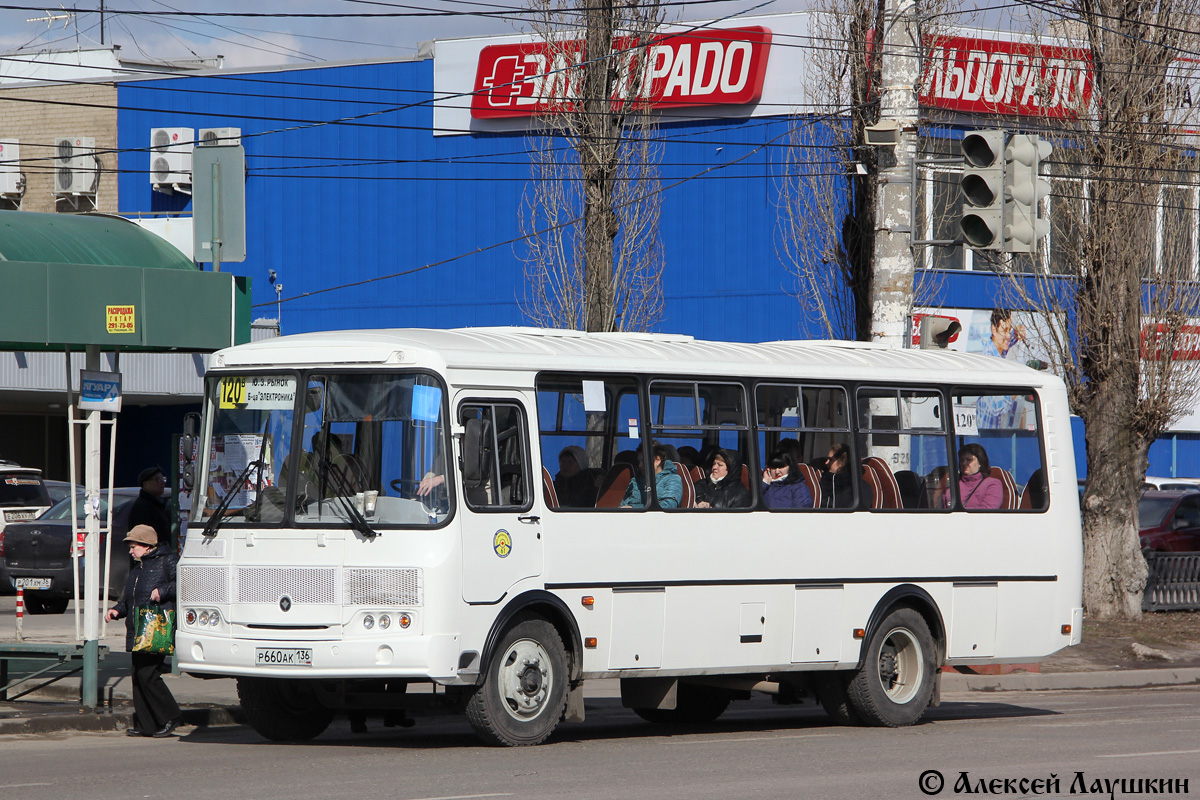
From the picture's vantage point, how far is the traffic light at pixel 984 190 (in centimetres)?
1437

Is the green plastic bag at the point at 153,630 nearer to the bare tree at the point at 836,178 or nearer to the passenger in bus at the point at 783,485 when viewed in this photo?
the passenger in bus at the point at 783,485

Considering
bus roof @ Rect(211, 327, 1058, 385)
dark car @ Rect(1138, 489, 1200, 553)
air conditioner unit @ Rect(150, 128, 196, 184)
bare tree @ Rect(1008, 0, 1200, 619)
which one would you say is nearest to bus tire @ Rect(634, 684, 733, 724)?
bus roof @ Rect(211, 327, 1058, 385)

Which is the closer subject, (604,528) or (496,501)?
(496,501)

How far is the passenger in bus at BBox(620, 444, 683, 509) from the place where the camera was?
12.0 metres

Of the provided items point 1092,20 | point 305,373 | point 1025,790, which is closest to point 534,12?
point 1092,20

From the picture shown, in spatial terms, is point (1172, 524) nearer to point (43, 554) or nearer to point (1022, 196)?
point (1022, 196)

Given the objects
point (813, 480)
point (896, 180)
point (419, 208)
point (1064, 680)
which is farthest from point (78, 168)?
point (813, 480)

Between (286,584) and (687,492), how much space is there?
3032mm

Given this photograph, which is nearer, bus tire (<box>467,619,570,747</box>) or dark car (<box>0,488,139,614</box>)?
bus tire (<box>467,619,570,747</box>)

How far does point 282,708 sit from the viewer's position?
39.1 ft

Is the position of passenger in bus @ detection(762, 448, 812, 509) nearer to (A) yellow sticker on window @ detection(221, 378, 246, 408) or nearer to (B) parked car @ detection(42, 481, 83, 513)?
(A) yellow sticker on window @ detection(221, 378, 246, 408)

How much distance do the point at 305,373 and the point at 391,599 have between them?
1.67 meters

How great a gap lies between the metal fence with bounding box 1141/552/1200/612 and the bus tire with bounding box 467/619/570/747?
15300 mm

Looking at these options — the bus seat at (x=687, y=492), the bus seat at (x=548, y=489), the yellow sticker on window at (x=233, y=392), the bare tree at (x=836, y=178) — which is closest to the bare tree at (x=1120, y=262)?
the bare tree at (x=836, y=178)
